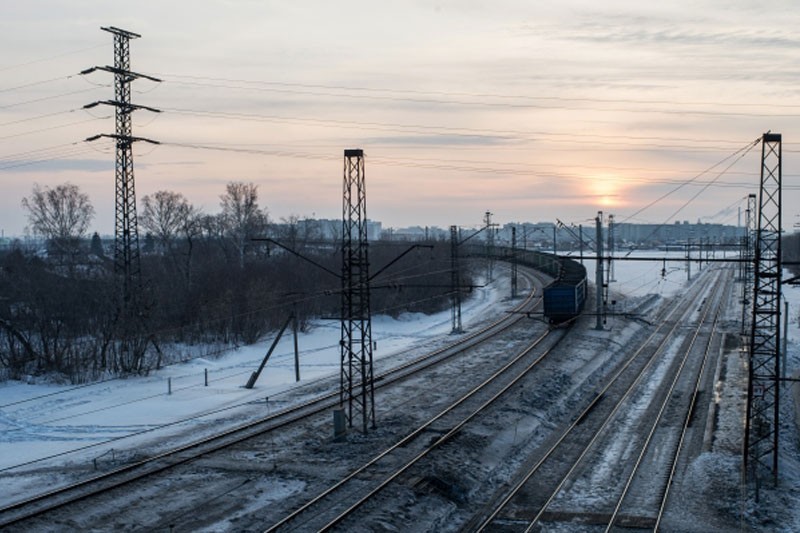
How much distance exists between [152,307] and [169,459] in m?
20.1

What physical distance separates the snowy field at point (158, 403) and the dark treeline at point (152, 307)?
2115 mm

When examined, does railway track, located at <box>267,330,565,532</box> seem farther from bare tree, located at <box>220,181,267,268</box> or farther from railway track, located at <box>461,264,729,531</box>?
bare tree, located at <box>220,181,267,268</box>

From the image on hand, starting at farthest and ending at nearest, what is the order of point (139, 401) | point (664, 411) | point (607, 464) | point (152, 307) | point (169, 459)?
point (152, 307), point (139, 401), point (664, 411), point (607, 464), point (169, 459)

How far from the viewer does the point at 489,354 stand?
42.3 meters

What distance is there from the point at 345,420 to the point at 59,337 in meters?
24.8

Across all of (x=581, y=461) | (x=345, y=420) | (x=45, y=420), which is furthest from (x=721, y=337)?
(x=45, y=420)

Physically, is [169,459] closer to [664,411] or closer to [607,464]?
[607,464]

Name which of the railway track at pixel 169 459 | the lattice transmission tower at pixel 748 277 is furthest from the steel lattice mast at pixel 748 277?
the railway track at pixel 169 459

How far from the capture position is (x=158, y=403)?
108 feet

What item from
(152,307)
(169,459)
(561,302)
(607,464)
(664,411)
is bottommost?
(607,464)

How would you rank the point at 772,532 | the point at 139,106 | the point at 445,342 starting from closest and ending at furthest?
the point at 772,532 < the point at 139,106 < the point at 445,342

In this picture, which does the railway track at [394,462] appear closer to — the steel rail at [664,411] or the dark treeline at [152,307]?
the dark treeline at [152,307]

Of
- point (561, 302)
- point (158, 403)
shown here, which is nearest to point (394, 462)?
point (158, 403)

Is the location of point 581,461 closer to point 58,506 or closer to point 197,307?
point 58,506
